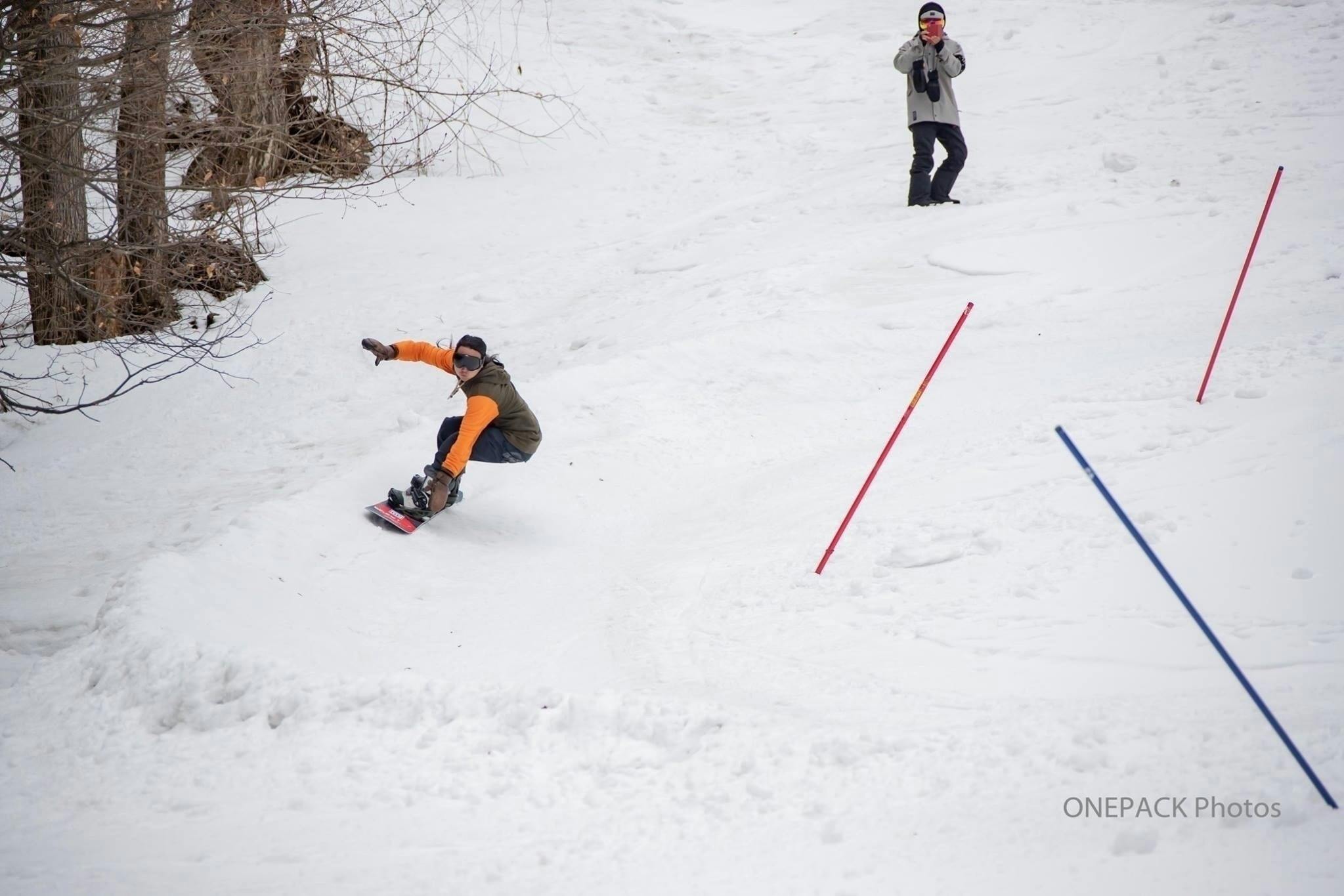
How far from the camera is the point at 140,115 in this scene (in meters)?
6.77

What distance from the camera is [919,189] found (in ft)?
37.7

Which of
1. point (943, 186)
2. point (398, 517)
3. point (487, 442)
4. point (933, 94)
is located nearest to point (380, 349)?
point (487, 442)

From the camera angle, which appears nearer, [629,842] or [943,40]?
[629,842]

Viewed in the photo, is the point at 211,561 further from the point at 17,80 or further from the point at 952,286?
the point at 952,286

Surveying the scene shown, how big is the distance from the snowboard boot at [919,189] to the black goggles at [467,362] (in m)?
6.57

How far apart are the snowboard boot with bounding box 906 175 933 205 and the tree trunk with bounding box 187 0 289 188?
6.57m

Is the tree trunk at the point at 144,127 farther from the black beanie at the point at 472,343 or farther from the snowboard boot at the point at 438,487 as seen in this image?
the snowboard boot at the point at 438,487

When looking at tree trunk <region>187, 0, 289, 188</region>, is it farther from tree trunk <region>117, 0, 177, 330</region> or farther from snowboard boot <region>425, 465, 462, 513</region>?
snowboard boot <region>425, 465, 462, 513</region>

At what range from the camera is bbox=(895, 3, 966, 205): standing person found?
35.3 ft

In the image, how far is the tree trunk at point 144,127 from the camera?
5945 millimetres

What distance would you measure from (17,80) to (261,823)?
4038 millimetres

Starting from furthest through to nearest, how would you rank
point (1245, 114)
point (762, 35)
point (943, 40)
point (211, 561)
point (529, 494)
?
point (762, 35)
point (1245, 114)
point (943, 40)
point (529, 494)
point (211, 561)

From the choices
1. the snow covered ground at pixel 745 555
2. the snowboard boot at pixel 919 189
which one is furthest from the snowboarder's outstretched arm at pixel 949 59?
the snow covered ground at pixel 745 555

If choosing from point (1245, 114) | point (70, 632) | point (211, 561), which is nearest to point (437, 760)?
point (211, 561)
